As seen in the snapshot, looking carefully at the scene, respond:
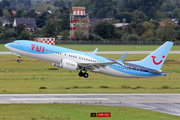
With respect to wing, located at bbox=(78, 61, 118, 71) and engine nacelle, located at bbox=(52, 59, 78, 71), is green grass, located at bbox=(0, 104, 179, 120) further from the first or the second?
wing, located at bbox=(78, 61, 118, 71)

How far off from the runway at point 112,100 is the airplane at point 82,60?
20.8 feet

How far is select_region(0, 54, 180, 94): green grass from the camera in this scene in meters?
66.0

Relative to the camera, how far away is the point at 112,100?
177 feet

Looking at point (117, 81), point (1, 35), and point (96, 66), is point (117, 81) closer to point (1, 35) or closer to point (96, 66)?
point (96, 66)

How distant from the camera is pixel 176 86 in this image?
7256cm

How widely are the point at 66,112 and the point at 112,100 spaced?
10881 mm

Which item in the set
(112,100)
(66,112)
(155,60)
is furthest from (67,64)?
(155,60)

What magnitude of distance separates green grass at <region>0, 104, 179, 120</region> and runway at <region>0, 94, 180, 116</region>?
245cm

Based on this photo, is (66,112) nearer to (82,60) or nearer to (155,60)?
(82,60)

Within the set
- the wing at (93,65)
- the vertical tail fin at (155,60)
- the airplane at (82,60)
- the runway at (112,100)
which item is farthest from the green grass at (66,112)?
the vertical tail fin at (155,60)

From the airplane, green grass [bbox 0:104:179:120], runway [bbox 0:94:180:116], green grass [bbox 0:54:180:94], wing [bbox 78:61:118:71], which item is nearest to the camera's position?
green grass [bbox 0:104:179:120]

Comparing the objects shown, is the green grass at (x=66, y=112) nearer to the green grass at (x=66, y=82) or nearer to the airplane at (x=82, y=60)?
the airplane at (x=82, y=60)

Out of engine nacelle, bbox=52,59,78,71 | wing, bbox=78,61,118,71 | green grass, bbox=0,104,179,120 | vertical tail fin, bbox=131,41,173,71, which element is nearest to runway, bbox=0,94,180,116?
green grass, bbox=0,104,179,120

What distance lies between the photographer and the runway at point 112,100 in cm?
4941
